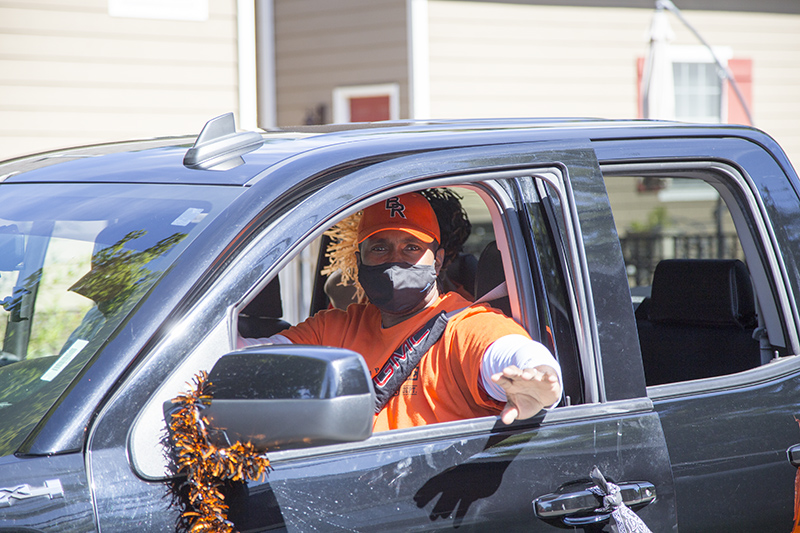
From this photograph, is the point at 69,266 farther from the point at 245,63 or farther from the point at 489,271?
the point at 245,63

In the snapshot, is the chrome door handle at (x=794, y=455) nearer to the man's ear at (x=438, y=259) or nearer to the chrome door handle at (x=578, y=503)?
the chrome door handle at (x=578, y=503)

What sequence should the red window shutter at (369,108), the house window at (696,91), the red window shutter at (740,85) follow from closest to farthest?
1. the red window shutter at (369,108)
2. the house window at (696,91)
3. the red window shutter at (740,85)

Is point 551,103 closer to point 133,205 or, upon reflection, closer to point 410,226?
point 410,226

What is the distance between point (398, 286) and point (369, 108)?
7093 millimetres

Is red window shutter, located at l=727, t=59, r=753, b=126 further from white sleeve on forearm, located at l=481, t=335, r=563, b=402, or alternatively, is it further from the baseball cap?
white sleeve on forearm, located at l=481, t=335, r=563, b=402

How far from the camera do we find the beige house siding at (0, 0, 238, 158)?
676 cm

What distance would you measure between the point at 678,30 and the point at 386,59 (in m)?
3.55

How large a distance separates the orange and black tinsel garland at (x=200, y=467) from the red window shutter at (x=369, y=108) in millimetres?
7699

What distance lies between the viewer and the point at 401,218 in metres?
2.38

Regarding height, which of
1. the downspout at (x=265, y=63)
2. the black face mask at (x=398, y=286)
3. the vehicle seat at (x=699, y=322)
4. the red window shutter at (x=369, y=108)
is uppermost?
the downspout at (x=265, y=63)

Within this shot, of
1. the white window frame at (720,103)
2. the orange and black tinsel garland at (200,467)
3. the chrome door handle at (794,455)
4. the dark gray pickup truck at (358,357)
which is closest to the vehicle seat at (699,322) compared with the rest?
the dark gray pickup truck at (358,357)

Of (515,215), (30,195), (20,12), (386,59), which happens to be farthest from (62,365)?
(386,59)

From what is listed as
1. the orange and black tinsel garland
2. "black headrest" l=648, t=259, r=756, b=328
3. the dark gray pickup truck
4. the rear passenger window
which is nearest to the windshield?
the dark gray pickup truck

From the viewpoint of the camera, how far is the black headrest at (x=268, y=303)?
2.80 metres
